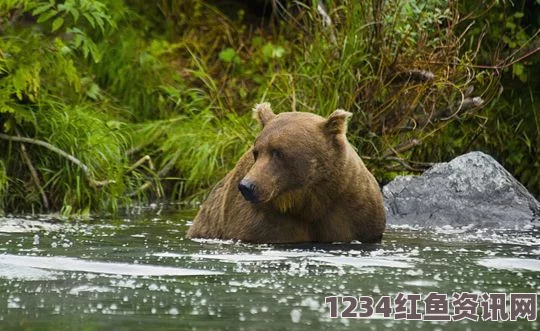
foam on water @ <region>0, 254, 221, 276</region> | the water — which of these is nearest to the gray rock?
the water

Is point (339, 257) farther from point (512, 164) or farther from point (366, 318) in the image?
point (512, 164)

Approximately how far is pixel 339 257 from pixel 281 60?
5843 millimetres

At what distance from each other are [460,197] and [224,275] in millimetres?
3716

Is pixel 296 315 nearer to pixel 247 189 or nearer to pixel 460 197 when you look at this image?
pixel 247 189

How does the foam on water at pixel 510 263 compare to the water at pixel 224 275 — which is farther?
the foam on water at pixel 510 263

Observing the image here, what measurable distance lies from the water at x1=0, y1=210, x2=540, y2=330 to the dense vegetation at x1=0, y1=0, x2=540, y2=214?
1220mm

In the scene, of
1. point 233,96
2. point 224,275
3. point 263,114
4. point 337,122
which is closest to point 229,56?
point 233,96

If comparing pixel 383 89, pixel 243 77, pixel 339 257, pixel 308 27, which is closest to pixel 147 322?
pixel 339 257

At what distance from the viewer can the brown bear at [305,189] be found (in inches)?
299

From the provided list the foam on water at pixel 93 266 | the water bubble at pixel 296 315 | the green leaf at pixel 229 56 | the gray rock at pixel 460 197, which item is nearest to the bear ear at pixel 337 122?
the foam on water at pixel 93 266

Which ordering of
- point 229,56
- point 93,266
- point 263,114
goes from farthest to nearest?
point 229,56
point 263,114
point 93,266

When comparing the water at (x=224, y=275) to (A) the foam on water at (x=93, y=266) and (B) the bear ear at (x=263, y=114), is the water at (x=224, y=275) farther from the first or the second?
(B) the bear ear at (x=263, y=114)

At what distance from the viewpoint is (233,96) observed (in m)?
12.9

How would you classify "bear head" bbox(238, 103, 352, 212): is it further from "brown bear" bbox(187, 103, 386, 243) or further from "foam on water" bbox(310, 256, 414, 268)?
"foam on water" bbox(310, 256, 414, 268)
